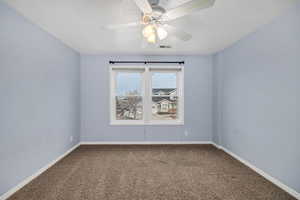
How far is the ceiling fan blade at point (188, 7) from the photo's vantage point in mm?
1364

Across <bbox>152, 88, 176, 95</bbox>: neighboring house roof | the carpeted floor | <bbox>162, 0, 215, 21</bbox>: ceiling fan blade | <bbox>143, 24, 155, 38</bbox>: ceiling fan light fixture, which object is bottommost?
the carpeted floor

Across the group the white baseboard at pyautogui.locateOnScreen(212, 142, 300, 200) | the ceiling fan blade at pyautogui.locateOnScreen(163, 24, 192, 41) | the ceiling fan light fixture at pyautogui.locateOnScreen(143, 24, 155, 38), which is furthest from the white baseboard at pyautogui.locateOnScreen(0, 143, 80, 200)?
the white baseboard at pyautogui.locateOnScreen(212, 142, 300, 200)

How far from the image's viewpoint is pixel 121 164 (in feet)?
9.62

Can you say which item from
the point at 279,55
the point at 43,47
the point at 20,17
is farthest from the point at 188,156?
the point at 20,17

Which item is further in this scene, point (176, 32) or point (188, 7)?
point (176, 32)

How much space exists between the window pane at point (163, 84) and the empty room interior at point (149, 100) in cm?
3

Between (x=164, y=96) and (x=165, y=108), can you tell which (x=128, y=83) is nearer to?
(x=164, y=96)

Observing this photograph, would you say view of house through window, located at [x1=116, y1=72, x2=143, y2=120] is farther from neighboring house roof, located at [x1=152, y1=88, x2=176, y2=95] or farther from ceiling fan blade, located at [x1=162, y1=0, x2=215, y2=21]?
ceiling fan blade, located at [x1=162, y1=0, x2=215, y2=21]

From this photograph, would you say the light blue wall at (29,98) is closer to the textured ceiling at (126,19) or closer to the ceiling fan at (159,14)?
the textured ceiling at (126,19)

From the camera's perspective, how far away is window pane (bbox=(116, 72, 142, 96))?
4328mm

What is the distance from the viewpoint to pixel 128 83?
4.34m

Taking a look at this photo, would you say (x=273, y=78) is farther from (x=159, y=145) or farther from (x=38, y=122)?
(x=38, y=122)

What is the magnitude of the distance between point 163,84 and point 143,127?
1.28 metres

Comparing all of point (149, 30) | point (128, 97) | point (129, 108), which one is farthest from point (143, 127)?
point (149, 30)
